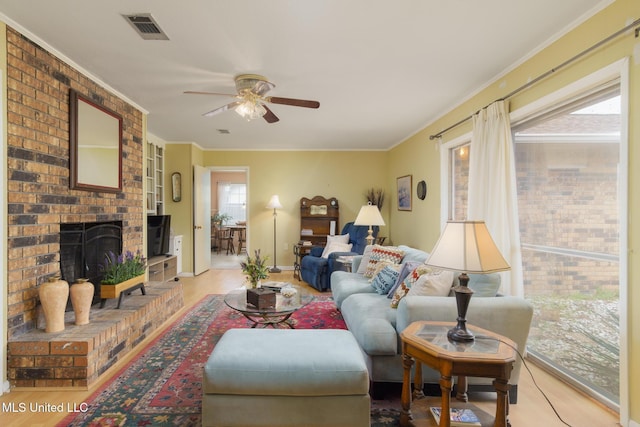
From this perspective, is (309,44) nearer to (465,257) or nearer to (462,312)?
(465,257)

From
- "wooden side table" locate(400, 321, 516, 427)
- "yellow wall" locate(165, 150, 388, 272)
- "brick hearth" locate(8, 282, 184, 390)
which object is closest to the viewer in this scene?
"wooden side table" locate(400, 321, 516, 427)

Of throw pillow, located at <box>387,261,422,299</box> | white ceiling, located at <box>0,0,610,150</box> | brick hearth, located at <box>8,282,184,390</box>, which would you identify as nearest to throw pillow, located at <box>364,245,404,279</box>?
throw pillow, located at <box>387,261,422,299</box>

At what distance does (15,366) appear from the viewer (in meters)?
2.34

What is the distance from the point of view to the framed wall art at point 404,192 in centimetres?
576

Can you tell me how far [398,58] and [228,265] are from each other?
5890mm

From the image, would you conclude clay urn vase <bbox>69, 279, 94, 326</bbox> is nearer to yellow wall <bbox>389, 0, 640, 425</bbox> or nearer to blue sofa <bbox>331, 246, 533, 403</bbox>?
blue sofa <bbox>331, 246, 533, 403</bbox>

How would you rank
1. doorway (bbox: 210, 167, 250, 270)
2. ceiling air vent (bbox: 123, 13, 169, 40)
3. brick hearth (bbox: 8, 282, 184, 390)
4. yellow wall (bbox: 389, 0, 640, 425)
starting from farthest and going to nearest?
doorway (bbox: 210, 167, 250, 270) < brick hearth (bbox: 8, 282, 184, 390) < ceiling air vent (bbox: 123, 13, 169, 40) < yellow wall (bbox: 389, 0, 640, 425)

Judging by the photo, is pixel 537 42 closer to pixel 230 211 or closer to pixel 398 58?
pixel 398 58

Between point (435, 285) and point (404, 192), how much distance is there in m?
3.74

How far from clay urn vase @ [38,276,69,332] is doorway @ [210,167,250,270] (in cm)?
649

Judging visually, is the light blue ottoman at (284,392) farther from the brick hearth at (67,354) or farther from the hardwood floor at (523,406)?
the brick hearth at (67,354)

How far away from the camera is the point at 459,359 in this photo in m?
1.59

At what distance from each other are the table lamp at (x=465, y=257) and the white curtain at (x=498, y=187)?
1181 mm

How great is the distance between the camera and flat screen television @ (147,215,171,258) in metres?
5.09
